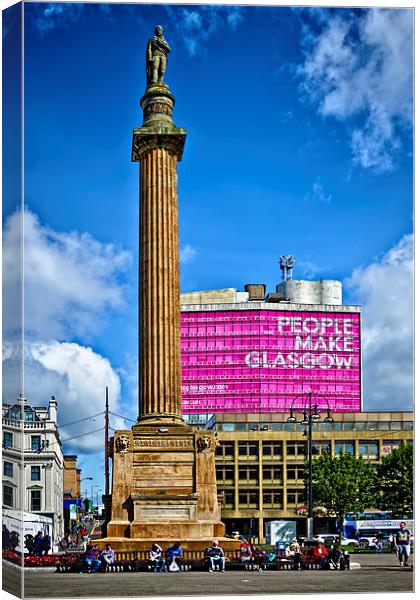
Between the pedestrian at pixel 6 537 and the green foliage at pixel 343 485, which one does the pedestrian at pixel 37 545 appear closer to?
the pedestrian at pixel 6 537

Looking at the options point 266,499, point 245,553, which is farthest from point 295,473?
point 245,553

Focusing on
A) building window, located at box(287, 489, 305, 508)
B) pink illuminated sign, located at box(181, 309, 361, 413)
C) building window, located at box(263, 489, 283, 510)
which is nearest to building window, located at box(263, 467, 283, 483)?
building window, located at box(263, 489, 283, 510)

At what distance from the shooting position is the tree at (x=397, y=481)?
73812mm

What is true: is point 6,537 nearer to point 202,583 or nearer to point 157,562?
point 202,583

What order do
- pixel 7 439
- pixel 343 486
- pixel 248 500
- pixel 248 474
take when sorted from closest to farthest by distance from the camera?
pixel 7 439
pixel 343 486
pixel 248 500
pixel 248 474

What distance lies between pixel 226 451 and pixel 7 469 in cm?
8597

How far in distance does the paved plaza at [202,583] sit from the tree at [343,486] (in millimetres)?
46035

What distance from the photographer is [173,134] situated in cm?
4209

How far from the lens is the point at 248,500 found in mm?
108875

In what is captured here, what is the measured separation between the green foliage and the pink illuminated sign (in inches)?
2251

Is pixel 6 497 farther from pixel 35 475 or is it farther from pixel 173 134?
pixel 35 475

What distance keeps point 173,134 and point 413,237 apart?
53.7 feet

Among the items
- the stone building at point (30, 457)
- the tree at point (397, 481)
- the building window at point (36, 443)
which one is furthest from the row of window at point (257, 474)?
the building window at point (36, 443)

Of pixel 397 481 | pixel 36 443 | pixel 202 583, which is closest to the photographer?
pixel 202 583
